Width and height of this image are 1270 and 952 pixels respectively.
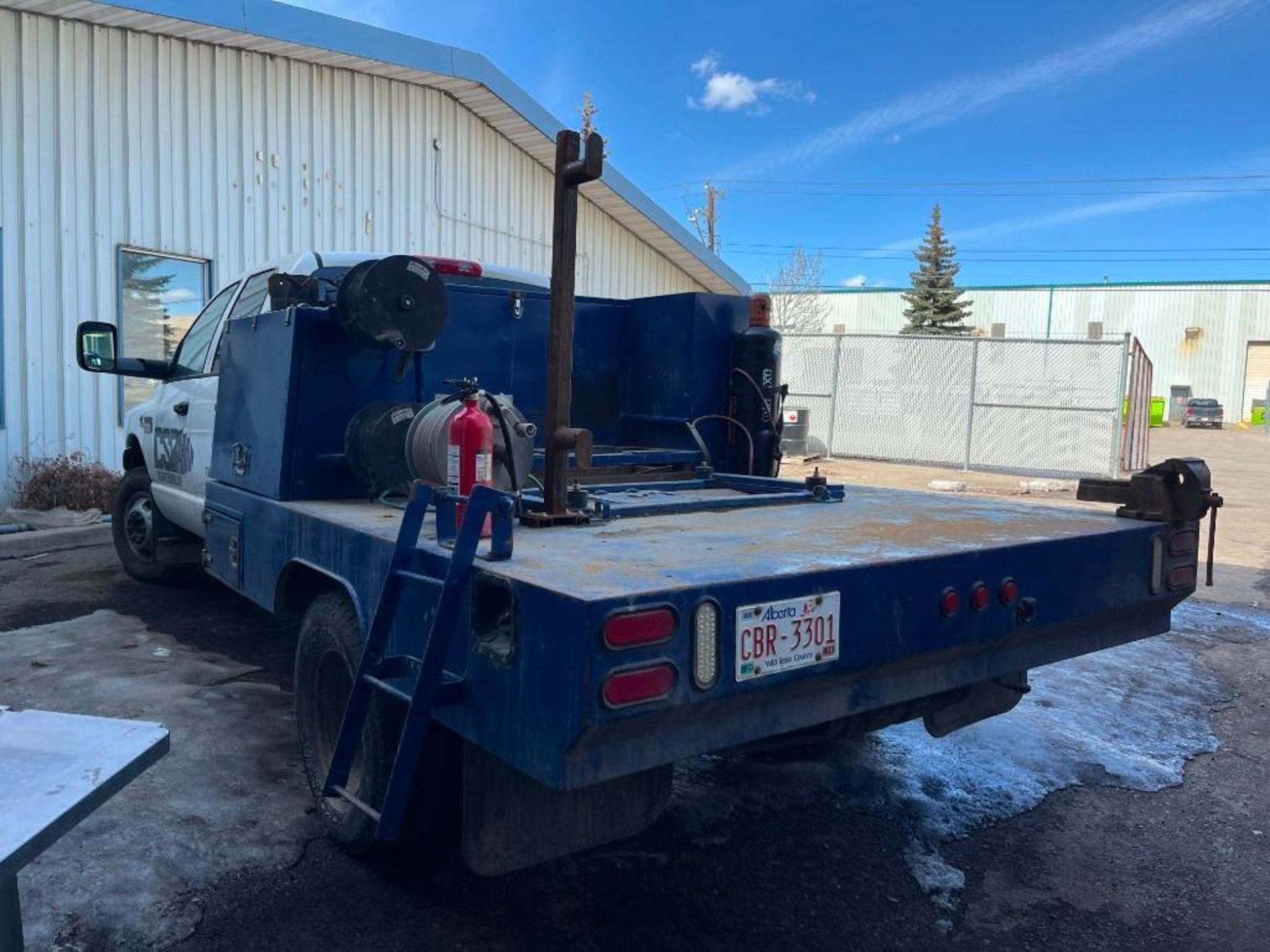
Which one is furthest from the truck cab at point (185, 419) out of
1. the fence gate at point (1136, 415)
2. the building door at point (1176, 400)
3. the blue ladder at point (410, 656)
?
the building door at point (1176, 400)

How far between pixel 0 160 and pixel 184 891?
28.2ft

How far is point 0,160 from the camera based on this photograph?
895 centimetres

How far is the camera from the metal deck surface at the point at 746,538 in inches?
85.7

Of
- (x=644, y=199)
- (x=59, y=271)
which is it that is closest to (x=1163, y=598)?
(x=59, y=271)

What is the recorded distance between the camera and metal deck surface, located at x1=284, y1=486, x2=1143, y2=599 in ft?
7.14

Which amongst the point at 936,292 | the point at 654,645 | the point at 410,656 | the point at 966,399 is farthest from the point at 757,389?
the point at 936,292

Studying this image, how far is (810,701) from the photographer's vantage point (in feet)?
7.75

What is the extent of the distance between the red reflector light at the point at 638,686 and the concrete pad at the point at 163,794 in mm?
1630

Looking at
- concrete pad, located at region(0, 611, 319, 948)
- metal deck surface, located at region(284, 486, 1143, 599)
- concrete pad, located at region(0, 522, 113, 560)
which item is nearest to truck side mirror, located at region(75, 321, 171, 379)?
concrete pad, located at region(0, 611, 319, 948)

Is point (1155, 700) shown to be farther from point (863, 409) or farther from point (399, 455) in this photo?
point (863, 409)

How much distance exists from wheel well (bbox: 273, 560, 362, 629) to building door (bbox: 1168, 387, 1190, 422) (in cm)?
5775

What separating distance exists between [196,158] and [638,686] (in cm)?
1038

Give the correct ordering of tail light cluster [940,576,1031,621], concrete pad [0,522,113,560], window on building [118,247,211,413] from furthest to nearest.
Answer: window on building [118,247,211,413] < concrete pad [0,522,113,560] < tail light cluster [940,576,1031,621]

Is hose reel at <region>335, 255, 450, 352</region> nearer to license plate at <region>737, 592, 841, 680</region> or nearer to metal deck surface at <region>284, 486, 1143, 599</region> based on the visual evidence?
metal deck surface at <region>284, 486, 1143, 599</region>
